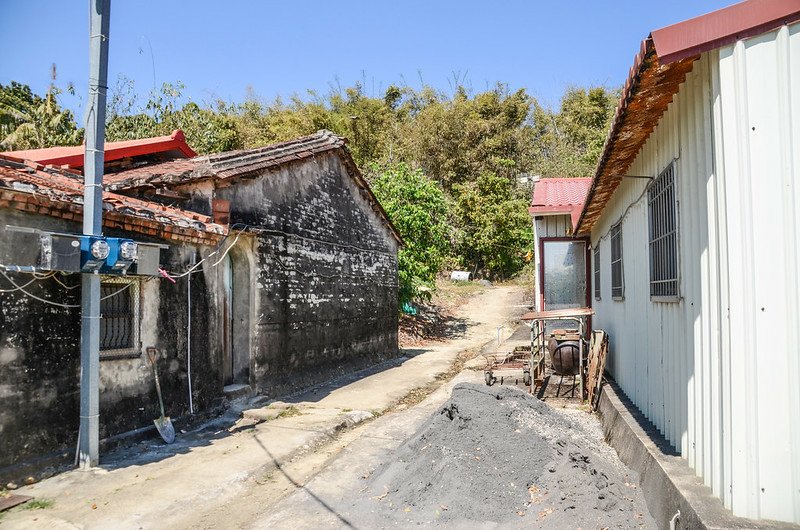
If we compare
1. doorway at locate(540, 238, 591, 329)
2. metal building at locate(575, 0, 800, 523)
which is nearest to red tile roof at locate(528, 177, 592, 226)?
doorway at locate(540, 238, 591, 329)

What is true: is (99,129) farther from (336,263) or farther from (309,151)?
(336,263)

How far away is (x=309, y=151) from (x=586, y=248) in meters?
6.79

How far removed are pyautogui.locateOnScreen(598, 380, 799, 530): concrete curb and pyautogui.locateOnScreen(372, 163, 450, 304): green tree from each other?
40.5 ft

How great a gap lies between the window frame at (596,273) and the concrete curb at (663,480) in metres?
4.55

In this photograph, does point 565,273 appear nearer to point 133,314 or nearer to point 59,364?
point 133,314

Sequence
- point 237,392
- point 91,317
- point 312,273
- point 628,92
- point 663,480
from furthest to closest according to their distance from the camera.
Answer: point 312,273, point 237,392, point 91,317, point 628,92, point 663,480

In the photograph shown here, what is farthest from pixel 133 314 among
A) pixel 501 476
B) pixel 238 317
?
pixel 501 476

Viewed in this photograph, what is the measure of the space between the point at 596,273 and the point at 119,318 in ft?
29.0

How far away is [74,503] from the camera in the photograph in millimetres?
5059

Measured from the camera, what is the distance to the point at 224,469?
20.0 ft

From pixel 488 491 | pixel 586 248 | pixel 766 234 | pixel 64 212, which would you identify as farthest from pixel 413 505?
pixel 586 248

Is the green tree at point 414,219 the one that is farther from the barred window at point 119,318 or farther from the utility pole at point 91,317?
the utility pole at point 91,317

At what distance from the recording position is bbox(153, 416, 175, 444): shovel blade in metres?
6.95

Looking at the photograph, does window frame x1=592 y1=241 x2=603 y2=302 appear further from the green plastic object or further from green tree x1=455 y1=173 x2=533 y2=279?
green tree x1=455 y1=173 x2=533 y2=279
